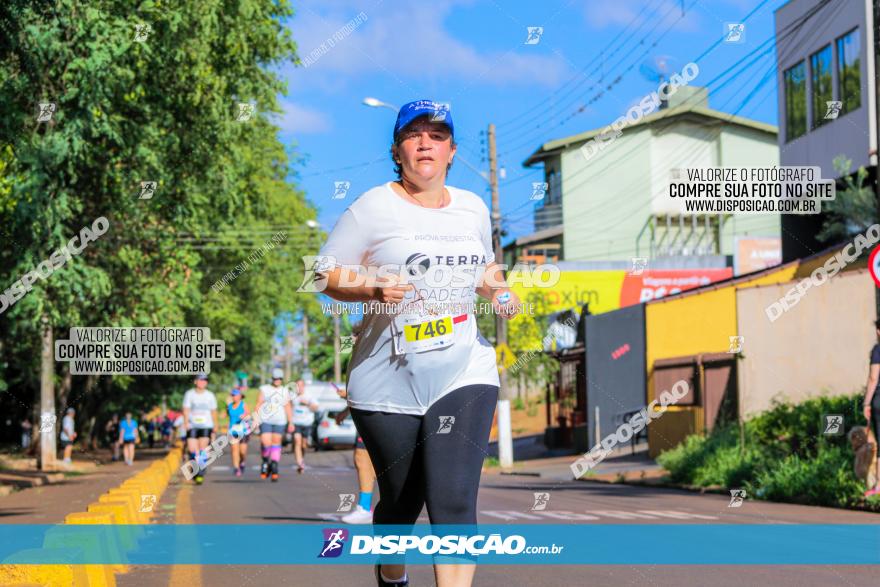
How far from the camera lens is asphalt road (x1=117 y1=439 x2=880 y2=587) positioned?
7.43m

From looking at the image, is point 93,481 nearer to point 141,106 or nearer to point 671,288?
point 141,106

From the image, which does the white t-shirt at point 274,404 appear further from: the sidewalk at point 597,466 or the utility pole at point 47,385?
the utility pole at point 47,385

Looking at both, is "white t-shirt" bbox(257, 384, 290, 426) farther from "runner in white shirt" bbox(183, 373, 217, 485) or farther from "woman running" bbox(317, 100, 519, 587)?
"woman running" bbox(317, 100, 519, 587)

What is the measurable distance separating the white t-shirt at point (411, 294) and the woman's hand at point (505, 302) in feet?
0.45

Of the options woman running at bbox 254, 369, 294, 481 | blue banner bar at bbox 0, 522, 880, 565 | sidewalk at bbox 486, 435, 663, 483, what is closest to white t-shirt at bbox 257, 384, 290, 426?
woman running at bbox 254, 369, 294, 481

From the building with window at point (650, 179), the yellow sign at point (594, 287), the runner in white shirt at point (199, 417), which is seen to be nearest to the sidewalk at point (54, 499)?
the runner in white shirt at point (199, 417)

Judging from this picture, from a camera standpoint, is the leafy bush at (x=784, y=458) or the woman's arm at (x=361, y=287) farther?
the leafy bush at (x=784, y=458)

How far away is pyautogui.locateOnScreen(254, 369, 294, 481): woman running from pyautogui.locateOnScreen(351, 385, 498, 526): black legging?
44.6 feet

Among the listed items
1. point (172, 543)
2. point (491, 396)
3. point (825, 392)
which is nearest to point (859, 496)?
point (825, 392)

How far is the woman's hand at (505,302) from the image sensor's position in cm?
476

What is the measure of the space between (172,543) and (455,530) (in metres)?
6.25

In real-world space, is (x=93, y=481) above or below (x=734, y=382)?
below

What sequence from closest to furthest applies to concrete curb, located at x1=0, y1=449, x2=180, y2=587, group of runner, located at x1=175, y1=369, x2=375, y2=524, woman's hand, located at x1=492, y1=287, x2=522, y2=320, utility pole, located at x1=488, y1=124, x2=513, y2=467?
1. woman's hand, located at x1=492, y1=287, x2=522, y2=320
2. concrete curb, located at x1=0, y1=449, x2=180, y2=587
3. group of runner, located at x1=175, y1=369, x2=375, y2=524
4. utility pole, located at x1=488, y1=124, x2=513, y2=467

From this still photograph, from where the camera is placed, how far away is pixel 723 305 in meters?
27.2
